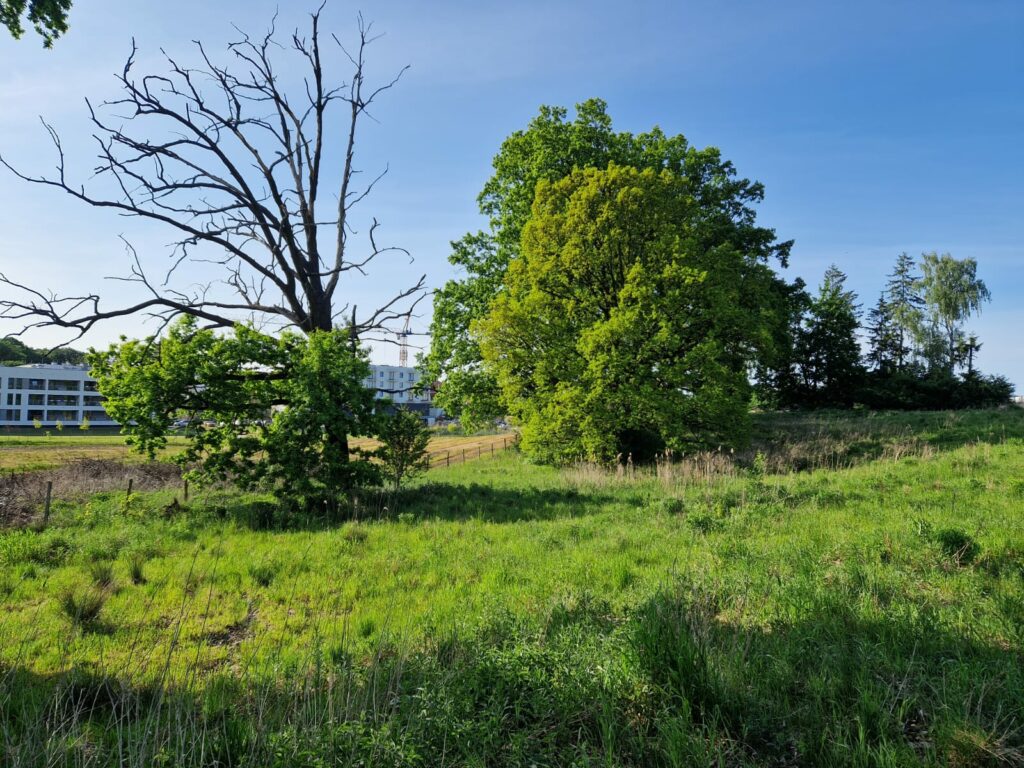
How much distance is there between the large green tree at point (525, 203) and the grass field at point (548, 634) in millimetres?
12930

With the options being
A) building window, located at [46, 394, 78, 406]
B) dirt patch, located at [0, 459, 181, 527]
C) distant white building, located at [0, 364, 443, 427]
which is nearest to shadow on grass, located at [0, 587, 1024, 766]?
dirt patch, located at [0, 459, 181, 527]

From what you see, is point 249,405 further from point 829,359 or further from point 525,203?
point 829,359

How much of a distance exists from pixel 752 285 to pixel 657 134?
10.6 meters

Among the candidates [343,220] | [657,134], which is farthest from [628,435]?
[657,134]

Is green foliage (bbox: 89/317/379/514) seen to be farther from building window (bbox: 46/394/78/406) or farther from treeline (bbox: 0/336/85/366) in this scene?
building window (bbox: 46/394/78/406)

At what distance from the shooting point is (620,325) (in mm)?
17812

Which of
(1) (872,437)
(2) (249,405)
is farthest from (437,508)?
(1) (872,437)

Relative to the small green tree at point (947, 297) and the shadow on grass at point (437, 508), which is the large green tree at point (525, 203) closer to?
the shadow on grass at point (437, 508)

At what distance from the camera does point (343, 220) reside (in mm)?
18562

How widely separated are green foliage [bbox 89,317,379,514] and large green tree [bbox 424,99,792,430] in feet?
33.3

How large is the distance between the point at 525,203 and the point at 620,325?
10336 mm

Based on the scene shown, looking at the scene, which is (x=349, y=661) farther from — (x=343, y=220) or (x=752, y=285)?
(x=752, y=285)

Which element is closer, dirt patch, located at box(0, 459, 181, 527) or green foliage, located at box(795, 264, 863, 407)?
dirt patch, located at box(0, 459, 181, 527)

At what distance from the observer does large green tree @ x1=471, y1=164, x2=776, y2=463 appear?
1811 centimetres
